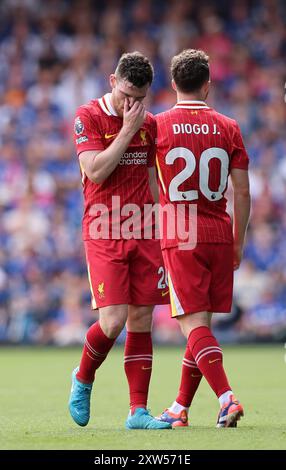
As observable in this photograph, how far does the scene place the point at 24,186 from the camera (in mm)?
16578

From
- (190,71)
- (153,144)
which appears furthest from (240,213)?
(190,71)

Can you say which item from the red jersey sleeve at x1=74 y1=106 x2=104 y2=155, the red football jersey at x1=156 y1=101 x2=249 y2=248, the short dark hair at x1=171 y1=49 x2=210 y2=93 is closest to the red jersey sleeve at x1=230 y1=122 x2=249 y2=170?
the red football jersey at x1=156 y1=101 x2=249 y2=248

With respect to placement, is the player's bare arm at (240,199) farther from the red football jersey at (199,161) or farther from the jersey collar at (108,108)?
the jersey collar at (108,108)

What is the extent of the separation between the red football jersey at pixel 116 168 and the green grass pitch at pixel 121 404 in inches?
48.5

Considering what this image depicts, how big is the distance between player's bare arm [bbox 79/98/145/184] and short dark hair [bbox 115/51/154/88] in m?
0.12

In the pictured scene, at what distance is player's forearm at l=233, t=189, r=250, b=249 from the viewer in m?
6.32

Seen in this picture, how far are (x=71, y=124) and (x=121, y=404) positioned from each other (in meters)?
10.1

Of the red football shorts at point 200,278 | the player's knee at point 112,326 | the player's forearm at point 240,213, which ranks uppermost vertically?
the player's forearm at point 240,213

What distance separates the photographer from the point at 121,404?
8.03m

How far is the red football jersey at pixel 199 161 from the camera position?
246 inches

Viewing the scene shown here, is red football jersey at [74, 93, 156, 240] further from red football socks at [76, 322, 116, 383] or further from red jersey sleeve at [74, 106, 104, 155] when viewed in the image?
red football socks at [76, 322, 116, 383]

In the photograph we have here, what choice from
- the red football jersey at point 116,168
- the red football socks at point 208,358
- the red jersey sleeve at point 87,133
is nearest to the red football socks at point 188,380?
the red football socks at point 208,358

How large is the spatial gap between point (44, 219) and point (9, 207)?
580 mm

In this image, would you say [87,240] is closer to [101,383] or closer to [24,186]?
[101,383]
